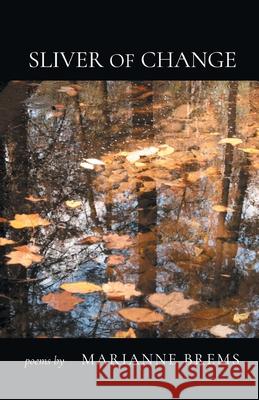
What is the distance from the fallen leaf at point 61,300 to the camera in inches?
100

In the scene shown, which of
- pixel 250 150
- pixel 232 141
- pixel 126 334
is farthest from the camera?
pixel 232 141

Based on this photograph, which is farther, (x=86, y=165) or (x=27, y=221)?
(x=86, y=165)

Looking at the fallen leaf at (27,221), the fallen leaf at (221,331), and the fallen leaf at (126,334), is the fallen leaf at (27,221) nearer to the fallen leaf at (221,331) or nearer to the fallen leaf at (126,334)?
the fallen leaf at (126,334)

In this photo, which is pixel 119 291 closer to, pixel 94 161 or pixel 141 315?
pixel 141 315

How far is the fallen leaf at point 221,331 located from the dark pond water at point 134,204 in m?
0.02

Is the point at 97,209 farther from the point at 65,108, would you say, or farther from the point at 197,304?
the point at 65,108

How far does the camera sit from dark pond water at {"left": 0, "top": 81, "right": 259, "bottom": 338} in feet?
8.32

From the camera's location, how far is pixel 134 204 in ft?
11.1

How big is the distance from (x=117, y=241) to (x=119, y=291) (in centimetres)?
41

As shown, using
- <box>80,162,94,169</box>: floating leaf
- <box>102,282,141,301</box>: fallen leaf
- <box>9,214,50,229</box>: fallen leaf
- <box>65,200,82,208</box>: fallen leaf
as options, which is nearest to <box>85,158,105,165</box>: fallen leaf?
<box>80,162,94,169</box>: floating leaf

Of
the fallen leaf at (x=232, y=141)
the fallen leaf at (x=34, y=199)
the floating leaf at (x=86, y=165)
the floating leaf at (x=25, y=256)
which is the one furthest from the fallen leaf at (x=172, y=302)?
the fallen leaf at (x=232, y=141)

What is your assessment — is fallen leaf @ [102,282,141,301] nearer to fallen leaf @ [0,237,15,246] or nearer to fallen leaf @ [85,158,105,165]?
fallen leaf @ [0,237,15,246]

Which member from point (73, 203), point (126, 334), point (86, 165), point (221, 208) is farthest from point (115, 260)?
point (86, 165)

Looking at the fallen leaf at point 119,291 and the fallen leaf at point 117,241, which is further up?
the fallen leaf at point 117,241
